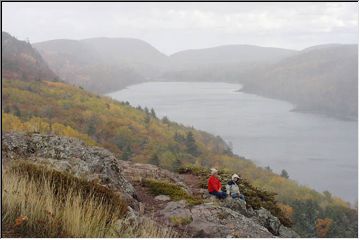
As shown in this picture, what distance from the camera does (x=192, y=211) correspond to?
9.52 metres

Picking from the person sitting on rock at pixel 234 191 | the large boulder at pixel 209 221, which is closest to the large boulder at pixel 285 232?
the person sitting on rock at pixel 234 191

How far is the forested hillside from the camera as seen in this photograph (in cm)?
8669

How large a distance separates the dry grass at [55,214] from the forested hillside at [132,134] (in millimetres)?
60780

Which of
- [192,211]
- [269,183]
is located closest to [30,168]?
[192,211]

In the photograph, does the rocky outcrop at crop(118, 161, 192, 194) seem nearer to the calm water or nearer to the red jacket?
the red jacket

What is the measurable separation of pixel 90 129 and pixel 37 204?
105 m

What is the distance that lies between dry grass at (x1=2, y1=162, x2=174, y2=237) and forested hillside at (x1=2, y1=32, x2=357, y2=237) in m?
60.8

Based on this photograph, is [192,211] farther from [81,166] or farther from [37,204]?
[37,204]

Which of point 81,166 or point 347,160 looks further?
point 347,160

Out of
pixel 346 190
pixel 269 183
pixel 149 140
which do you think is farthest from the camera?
pixel 346 190

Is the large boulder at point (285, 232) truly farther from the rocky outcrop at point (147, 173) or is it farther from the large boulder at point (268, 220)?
the rocky outcrop at point (147, 173)

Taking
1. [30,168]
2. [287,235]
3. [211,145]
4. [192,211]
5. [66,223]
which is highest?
[30,168]

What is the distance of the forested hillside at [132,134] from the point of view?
86688mm

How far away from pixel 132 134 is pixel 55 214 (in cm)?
10845
